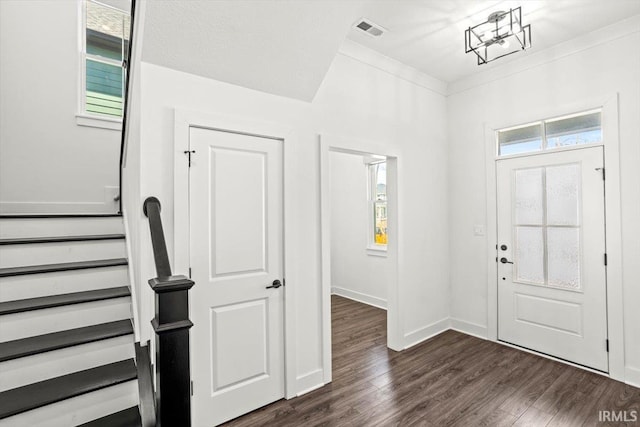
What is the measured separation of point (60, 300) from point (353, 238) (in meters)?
4.22

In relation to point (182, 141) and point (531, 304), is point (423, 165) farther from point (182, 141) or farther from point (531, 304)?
point (182, 141)

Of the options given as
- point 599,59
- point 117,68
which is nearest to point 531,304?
point 599,59

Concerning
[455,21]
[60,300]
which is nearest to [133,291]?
[60,300]

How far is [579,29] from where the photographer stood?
2.85 m

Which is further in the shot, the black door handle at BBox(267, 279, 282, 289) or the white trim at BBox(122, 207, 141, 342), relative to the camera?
the black door handle at BBox(267, 279, 282, 289)

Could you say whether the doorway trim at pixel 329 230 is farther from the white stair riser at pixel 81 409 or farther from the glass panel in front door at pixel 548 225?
the white stair riser at pixel 81 409

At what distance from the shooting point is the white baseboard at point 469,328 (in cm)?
368

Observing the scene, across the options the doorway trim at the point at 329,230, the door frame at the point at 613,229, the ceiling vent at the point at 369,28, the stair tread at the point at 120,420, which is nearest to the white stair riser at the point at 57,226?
the stair tread at the point at 120,420

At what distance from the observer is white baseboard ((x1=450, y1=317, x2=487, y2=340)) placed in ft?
12.1

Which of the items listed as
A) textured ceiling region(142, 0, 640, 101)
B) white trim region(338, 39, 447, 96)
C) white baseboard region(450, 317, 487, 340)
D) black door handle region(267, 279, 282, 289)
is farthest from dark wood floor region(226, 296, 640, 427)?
white trim region(338, 39, 447, 96)

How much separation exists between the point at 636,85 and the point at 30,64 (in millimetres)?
5555

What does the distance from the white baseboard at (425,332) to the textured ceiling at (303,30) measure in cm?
269

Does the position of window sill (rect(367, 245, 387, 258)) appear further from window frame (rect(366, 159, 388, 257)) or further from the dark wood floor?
the dark wood floor

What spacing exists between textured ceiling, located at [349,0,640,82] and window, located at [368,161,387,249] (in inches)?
81.6
